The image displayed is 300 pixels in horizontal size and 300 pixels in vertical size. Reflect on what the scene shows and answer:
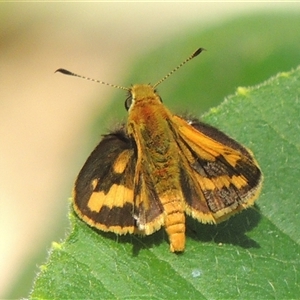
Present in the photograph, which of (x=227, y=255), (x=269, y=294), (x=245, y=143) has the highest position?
(x=245, y=143)

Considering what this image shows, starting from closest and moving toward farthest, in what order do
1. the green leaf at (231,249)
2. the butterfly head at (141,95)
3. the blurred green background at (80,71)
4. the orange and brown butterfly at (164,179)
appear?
1. the green leaf at (231,249)
2. the orange and brown butterfly at (164,179)
3. the butterfly head at (141,95)
4. the blurred green background at (80,71)

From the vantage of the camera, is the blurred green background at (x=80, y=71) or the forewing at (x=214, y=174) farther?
the blurred green background at (x=80, y=71)

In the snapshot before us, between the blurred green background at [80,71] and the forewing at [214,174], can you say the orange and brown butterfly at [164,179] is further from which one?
the blurred green background at [80,71]

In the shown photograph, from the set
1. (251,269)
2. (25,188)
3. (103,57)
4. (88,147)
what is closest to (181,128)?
(251,269)

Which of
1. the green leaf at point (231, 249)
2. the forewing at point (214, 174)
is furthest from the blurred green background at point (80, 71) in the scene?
the forewing at point (214, 174)

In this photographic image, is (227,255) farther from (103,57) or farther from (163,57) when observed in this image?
(103,57)

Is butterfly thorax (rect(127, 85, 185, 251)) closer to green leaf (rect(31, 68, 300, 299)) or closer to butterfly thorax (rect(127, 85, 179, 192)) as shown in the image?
butterfly thorax (rect(127, 85, 179, 192))
